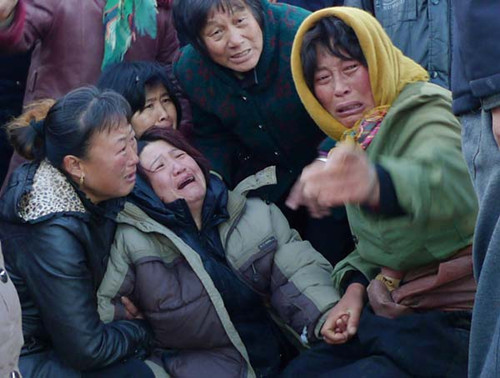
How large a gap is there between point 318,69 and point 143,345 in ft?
3.99

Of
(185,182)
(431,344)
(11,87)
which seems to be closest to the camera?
(431,344)

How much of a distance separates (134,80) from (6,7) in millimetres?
590

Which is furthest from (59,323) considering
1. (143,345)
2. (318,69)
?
(318,69)

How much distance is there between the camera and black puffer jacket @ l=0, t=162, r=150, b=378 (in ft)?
10.7

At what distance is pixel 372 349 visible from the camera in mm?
3133

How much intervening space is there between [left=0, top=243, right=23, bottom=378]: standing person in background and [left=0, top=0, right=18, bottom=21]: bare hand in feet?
5.56

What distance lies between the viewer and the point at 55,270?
3246 millimetres

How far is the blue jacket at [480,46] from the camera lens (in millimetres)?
1939

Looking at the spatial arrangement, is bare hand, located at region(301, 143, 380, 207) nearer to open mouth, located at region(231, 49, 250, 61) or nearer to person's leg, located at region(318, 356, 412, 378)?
person's leg, located at region(318, 356, 412, 378)

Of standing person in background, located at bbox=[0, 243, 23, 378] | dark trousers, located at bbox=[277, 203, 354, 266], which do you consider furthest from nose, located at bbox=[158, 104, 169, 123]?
standing person in background, located at bbox=[0, 243, 23, 378]

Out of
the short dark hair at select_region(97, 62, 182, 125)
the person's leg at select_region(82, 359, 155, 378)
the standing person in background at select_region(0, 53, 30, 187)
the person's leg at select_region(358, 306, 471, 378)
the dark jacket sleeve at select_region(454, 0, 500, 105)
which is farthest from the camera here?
the standing person in background at select_region(0, 53, 30, 187)

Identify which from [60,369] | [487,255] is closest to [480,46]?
[487,255]

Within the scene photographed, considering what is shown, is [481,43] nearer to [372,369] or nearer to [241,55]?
[372,369]

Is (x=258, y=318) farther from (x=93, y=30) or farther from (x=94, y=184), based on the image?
(x=93, y=30)
